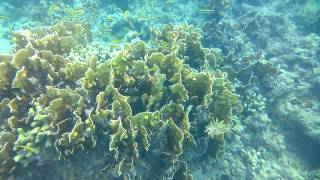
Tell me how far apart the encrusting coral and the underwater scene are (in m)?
0.02

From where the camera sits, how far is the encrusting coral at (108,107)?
4.48 metres

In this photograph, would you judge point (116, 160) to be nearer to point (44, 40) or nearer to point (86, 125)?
point (86, 125)

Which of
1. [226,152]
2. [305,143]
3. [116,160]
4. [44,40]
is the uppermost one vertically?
[44,40]

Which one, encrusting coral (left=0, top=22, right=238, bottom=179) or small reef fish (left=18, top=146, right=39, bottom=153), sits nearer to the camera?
small reef fish (left=18, top=146, right=39, bottom=153)

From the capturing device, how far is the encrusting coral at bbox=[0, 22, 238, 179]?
448cm

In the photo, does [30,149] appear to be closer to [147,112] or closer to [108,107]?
[108,107]

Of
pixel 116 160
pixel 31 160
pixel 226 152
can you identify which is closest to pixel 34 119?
pixel 31 160

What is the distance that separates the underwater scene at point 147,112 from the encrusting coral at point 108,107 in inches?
0.7

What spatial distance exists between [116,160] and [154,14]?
26.7ft

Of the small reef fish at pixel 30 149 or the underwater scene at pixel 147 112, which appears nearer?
the small reef fish at pixel 30 149

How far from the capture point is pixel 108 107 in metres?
4.84

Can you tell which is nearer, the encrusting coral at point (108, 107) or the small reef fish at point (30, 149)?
the small reef fish at point (30, 149)

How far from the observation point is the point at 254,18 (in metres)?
11.9

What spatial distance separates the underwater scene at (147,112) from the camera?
4.57 metres
